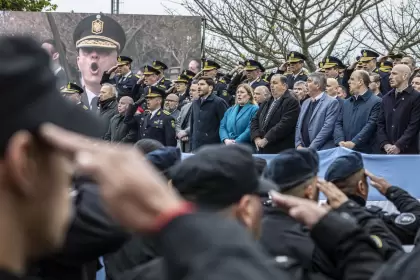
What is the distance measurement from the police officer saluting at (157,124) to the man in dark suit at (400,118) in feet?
13.1

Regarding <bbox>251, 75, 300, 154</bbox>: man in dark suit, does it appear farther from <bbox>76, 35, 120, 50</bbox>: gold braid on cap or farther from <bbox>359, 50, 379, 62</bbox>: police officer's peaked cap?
<bbox>76, 35, 120, 50</bbox>: gold braid on cap

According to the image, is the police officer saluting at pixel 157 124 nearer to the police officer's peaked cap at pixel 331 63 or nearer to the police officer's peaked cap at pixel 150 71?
the police officer's peaked cap at pixel 150 71

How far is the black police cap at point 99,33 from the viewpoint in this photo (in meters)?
19.0

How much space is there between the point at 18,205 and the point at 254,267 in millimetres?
501

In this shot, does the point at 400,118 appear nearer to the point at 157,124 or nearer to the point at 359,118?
the point at 359,118

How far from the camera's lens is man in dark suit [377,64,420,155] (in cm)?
1031

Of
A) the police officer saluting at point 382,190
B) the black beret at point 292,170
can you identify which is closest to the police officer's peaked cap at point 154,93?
the police officer saluting at point 382,190

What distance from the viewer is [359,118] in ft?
35.6

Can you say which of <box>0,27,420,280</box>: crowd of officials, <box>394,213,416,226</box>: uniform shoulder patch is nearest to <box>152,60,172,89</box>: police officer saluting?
<box>0,27,420,280</box>: crowd of officials

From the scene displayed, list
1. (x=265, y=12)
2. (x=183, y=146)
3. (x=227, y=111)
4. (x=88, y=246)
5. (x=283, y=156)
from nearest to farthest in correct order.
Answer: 1. (x=88, y=246)
2. (x=283, y=156)
3. (x=227, y=111)
4. (x=183, y=146)
5. (x=265, y=12)

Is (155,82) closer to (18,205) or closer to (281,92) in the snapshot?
(281,92)

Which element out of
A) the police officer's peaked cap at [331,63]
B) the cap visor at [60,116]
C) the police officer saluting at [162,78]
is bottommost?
the police officer saluting at [162,78]

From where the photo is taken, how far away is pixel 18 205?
155 centimetres

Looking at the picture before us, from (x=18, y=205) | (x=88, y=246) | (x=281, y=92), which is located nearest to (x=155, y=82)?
(x=281, y=92)
